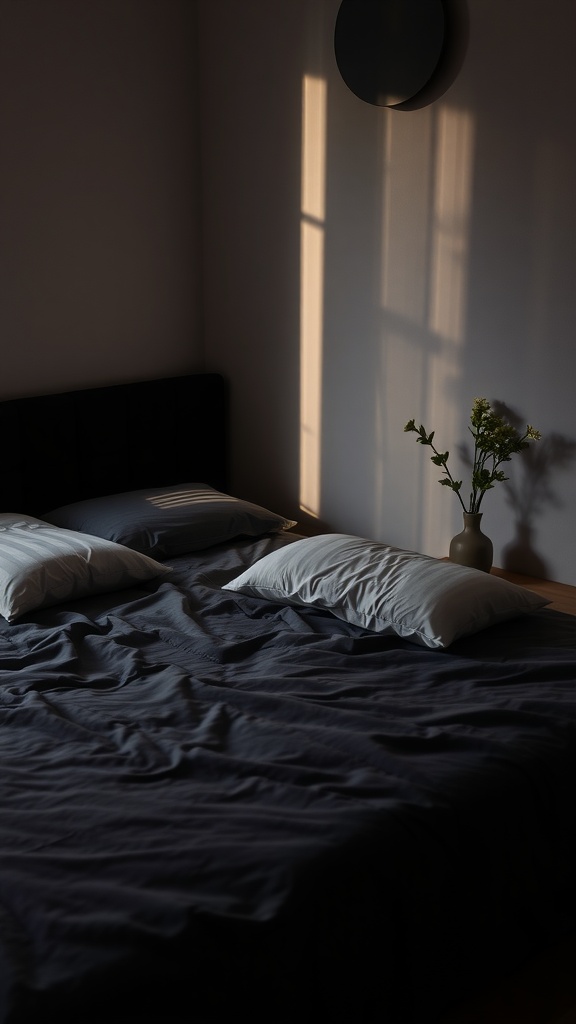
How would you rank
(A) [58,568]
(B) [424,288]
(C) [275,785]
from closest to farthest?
(C) [275,785]
(A) [58,568]
(B) [424,288]

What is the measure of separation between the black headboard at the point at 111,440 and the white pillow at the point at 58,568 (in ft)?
1.69

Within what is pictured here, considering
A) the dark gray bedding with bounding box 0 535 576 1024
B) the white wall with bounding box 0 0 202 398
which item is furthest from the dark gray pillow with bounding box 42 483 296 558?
the dark gray bedding with bounding box 0 535 576 1024

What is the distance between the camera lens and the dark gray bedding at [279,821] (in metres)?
1.32

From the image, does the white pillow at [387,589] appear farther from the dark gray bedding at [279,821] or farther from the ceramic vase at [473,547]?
the ceramic vase at [473,547]

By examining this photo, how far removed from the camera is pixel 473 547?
3.05 metres

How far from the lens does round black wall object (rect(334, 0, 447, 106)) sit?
2994 millimetres

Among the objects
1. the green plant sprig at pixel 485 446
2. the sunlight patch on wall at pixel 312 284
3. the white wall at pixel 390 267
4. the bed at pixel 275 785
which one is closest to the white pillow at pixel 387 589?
the bed at pixel 275 785

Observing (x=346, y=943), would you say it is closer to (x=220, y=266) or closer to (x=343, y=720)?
(x=343, y=720)

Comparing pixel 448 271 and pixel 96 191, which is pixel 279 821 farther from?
pixel 96 191

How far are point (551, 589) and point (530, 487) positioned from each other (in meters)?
0.32

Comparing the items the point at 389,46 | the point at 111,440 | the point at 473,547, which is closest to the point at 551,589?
the point at 473,547

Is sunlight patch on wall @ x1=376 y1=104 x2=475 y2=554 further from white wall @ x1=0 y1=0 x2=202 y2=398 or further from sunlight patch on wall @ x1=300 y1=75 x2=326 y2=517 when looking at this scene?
white wall @ x1=0 y1=0 x2=202 y2=398

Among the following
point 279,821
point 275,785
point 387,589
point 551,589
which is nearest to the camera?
point 279,821

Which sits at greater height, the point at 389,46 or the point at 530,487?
the point at 389,46
